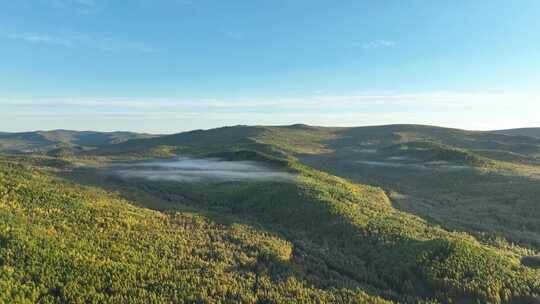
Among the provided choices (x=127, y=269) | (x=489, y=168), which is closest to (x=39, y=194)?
(x=127, y=269)

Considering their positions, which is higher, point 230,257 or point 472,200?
point 230,257

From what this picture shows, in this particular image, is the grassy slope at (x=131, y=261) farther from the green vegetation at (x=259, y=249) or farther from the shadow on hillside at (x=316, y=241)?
the shadow on hillside at (x=316, y=241)

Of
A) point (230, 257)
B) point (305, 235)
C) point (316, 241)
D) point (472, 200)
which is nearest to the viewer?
point (230, 257)

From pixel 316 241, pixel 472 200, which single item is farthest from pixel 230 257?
pixel 472 200

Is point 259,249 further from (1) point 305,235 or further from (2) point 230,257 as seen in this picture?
(1) point 305,235

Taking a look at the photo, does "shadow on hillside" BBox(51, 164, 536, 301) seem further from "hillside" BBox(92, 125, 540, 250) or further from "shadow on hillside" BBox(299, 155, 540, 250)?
"shadow on hillside" BBox(299, 155, 540, 250)

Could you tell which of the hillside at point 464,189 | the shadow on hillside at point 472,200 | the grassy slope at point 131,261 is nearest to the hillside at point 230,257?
the grassy slope at point 131,261

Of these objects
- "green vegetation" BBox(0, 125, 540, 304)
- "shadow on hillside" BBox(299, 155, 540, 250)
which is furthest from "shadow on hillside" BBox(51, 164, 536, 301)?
"shadow on hillside" BBox(299, 155, 540, 250)

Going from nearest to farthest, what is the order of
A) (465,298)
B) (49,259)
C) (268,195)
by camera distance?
(49,259), (465,298), (268,195)

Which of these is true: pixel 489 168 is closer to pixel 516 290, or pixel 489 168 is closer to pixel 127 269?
pixel 516 290
